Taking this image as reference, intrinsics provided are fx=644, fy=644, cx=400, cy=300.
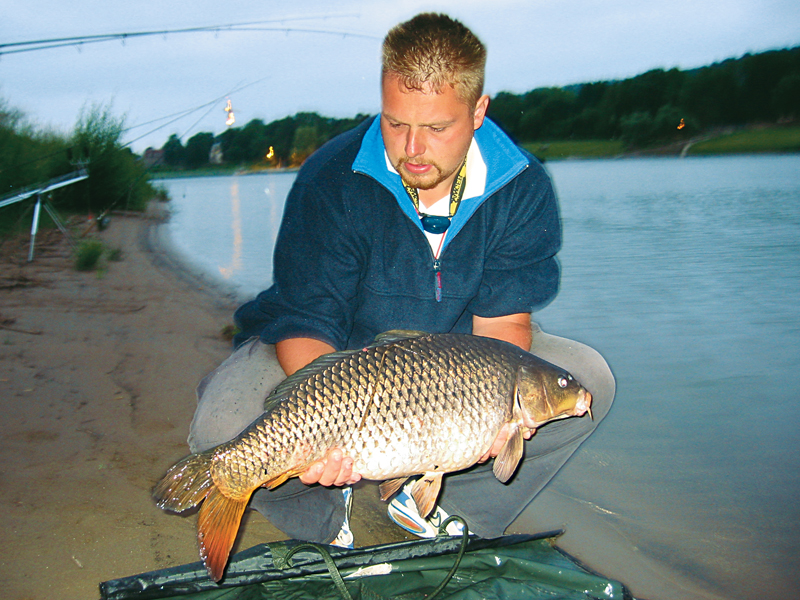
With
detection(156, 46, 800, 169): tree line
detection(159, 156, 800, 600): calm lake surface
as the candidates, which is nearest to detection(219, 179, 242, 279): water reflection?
detection(159, 156, 800, 600): calm lake surface

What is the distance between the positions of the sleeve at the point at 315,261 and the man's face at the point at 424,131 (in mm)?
242

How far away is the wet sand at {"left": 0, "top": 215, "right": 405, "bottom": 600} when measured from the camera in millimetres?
1708

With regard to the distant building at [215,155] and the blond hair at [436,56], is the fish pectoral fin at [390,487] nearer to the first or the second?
the blond hair at [436,56]

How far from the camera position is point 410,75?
5.41 ft

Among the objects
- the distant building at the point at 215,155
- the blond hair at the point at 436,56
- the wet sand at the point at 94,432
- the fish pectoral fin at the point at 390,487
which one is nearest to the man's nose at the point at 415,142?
the blond hair at the point at 436,56

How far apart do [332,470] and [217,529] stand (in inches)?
10.8

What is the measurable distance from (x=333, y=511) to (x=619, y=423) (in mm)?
1651

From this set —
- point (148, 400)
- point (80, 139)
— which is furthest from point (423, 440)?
point (80, 139)

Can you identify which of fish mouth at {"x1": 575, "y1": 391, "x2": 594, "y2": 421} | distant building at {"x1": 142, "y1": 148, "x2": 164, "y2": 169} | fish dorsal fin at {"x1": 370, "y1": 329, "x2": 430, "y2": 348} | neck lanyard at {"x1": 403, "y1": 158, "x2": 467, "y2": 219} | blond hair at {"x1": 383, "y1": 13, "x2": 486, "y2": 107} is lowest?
fish mouth at {"x1": 575, "y1": 391, "x2": 594, "y2": 421}

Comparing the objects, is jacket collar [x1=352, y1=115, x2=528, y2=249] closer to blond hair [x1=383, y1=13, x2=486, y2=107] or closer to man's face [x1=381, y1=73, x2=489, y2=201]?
man's face [x1=381, y1=73, x2=489, y2=201]

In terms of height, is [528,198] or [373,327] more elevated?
[528,198]

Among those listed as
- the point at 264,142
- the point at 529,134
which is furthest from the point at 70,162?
the point at 529,134

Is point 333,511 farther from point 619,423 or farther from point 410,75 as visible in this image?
point 619,423

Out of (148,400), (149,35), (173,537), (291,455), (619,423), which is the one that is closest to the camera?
(291,455)
